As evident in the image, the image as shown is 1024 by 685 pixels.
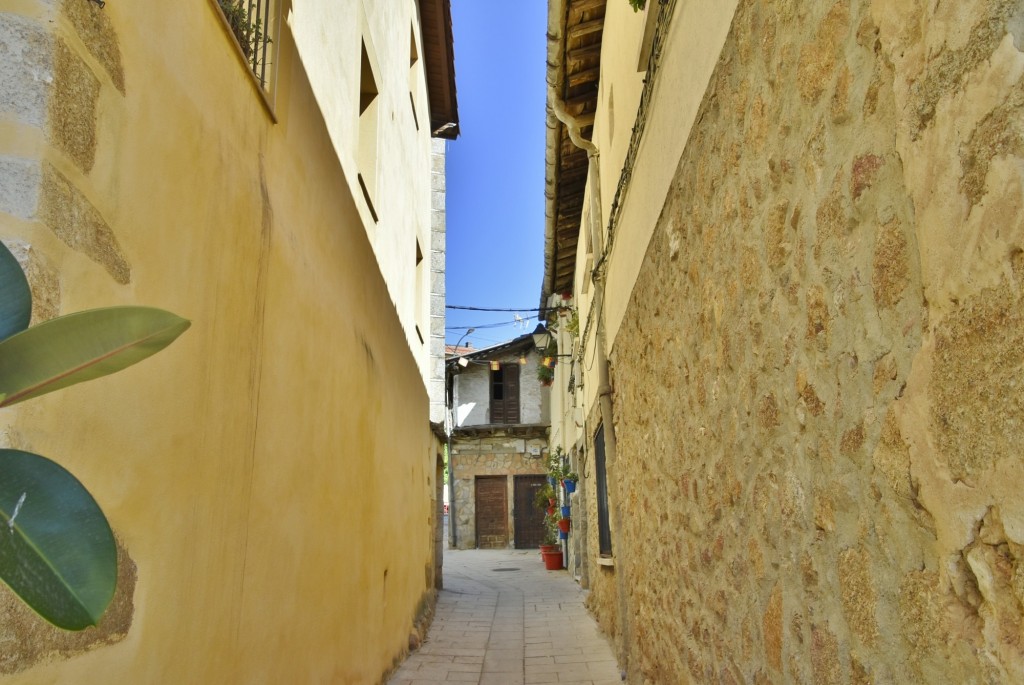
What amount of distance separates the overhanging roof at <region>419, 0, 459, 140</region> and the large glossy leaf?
33.4 feet

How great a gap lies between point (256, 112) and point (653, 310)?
7.11ft

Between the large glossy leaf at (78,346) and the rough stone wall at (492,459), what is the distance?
2174 cm

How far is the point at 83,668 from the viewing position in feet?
4.95

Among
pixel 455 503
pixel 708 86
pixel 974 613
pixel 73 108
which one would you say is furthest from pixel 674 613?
pixel 455 503

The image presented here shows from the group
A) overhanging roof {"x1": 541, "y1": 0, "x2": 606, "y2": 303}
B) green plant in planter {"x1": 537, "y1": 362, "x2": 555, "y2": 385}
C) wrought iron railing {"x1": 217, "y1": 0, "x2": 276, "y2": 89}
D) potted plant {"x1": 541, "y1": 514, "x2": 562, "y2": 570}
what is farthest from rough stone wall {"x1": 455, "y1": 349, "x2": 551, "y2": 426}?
wrought iron railing {"x1": 217, "y1": 0, "x2": 276, "y2": 89}

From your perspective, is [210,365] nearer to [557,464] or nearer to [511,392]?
[557,464]

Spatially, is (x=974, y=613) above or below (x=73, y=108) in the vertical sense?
below

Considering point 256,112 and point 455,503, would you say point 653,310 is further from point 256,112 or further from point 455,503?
point 455,503

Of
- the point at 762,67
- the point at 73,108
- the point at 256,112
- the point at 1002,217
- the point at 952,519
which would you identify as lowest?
the point at 952,519

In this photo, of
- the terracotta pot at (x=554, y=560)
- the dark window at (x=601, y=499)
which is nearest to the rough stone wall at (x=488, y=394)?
the terracotta pot at (x=554, y=560)

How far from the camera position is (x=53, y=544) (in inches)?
25.1

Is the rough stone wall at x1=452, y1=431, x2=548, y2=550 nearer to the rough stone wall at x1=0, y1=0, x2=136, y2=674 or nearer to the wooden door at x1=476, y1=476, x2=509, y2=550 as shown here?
the wooden door at x1=476, y1=476, x2=509, y2=550

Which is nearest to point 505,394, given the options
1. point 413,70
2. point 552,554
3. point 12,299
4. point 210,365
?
point 552,554

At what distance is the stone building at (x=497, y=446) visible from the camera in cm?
2191
